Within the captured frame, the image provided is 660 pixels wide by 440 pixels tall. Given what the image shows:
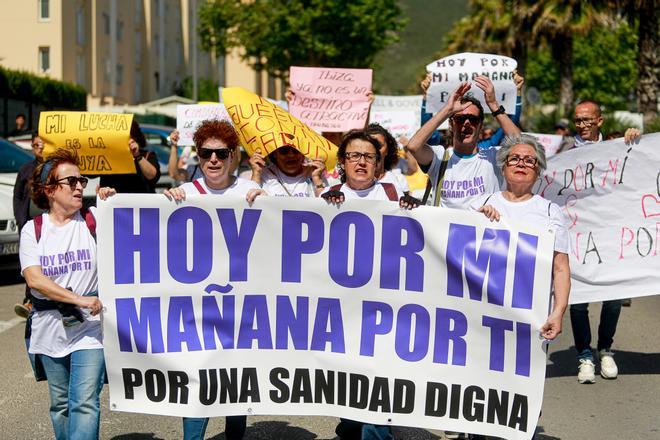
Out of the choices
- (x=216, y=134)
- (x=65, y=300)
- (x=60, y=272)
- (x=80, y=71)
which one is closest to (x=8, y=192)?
(x=216, y=134)

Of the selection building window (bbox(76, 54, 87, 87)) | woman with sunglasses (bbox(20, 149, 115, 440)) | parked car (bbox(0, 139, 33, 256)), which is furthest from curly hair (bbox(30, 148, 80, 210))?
building window (bbox(76, 54, 87, 87))

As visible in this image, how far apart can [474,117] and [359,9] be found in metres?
43.9

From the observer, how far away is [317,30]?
49.5 metres

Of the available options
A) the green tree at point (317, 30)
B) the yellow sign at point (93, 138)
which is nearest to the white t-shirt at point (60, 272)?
the yellow sign at point (93, 138)

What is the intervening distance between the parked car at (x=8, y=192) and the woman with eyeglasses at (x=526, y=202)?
25.2 ft

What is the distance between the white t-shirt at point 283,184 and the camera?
603cm

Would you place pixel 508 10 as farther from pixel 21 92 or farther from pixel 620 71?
pixel 620 71

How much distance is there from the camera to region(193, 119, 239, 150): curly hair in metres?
5.27

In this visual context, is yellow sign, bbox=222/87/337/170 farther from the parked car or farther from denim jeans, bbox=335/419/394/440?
the parked car

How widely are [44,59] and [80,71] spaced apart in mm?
2203

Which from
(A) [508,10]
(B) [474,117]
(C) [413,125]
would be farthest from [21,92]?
(B) [474,117]

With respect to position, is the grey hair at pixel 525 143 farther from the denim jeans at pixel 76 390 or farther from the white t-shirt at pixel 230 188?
the denim jeans at pixel 76 390

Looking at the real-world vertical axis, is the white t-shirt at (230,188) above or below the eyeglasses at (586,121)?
below

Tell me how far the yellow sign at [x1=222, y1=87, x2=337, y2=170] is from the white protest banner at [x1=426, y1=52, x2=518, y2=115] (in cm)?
97
